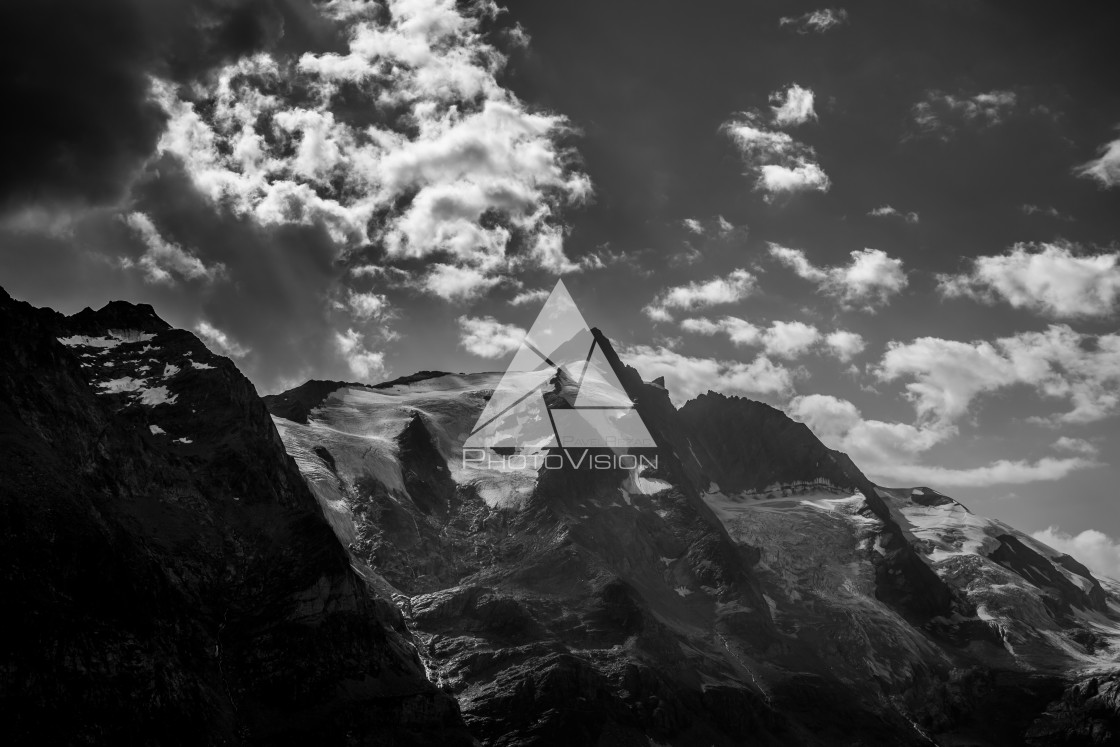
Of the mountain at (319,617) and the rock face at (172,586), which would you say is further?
the mountain at (319,617)

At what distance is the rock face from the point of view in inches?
3799

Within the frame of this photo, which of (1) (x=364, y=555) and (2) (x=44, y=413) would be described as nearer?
(2) (x=44, y=413)

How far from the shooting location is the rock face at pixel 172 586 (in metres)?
96.5

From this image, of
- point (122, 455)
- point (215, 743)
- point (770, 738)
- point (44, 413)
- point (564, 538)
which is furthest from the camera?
point (564, 538)

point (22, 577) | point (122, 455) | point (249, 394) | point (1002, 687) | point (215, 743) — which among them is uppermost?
point (249, 394)

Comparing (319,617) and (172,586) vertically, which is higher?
→ (172,586)

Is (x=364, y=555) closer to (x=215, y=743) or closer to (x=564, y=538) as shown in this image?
(x=564, y=538)

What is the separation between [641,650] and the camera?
165625 millimetres

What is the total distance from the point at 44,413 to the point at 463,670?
68189mm

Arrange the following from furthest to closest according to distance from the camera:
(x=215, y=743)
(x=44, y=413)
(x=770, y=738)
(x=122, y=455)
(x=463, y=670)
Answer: (x=770, y=738)
(x=463, y=670)
(x=122, y=455)
(x=44, y=413)
(x=215, y=743)

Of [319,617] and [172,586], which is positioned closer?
[172,586]

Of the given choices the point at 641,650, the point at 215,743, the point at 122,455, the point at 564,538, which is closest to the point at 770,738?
the point at 641,650

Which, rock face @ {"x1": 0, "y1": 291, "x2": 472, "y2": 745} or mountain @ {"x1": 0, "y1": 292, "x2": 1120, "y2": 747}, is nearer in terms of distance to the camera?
rock face @ {"x1": 0, "y1": 291, "x2": 472, "y2": 745}

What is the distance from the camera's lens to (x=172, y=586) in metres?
118
